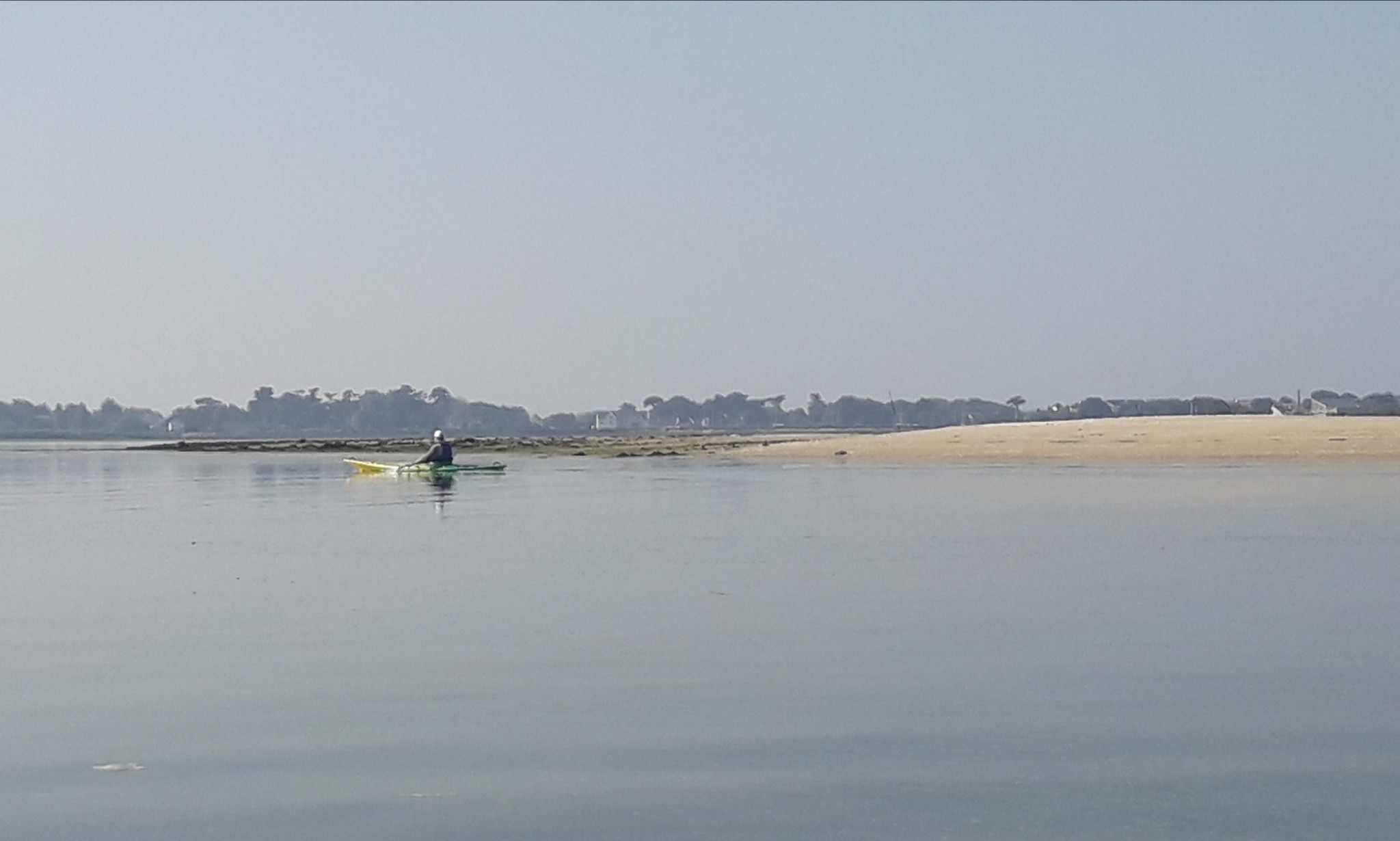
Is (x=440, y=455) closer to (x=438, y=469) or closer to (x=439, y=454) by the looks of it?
(x=439, y=454)

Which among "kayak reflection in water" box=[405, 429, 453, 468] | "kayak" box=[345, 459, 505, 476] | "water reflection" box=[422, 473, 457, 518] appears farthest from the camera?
"kayak reflection in water" box=[405, 429, 453, 468]

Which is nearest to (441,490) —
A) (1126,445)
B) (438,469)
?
(438,469)

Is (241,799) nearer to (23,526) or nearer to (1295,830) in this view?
(1295,830)

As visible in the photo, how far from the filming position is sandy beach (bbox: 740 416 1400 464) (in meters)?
55.4

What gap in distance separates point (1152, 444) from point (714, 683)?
50.8m

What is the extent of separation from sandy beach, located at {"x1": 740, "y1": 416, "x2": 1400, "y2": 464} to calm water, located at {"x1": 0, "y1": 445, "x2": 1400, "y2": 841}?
105 ft

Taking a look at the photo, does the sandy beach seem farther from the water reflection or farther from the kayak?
the water reflection

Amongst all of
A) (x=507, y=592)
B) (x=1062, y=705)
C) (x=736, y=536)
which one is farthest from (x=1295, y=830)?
(x=736, y=536)

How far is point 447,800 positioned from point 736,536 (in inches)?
620

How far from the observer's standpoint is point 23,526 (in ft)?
94.6

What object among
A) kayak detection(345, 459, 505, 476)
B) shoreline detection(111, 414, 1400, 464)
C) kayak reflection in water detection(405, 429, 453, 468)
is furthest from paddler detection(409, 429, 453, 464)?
shoreline detection(111, 414, 1400, 464)

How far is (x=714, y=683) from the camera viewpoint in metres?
11.9

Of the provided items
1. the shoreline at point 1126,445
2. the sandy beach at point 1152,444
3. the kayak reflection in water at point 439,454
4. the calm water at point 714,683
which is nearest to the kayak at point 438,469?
the kayak reflection in water at point 439,454

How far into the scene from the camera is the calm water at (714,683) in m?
8.48
